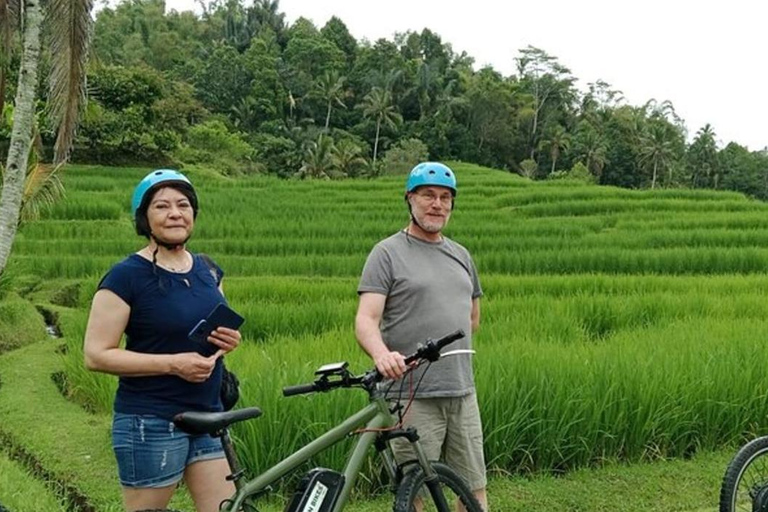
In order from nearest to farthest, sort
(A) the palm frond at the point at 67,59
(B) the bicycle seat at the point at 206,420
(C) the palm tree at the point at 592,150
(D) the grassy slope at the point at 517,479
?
(B) the bicycle seat at the point at 206,420
(D) the grassy slope at the point at 517,479
(A) the palm frond at the point at 67,59
(C) the palm tree at the point at 592,150

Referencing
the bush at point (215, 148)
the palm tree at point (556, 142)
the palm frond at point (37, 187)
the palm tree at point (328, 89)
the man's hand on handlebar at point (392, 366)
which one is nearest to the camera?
the man's hand on handlebar at point (392, 366)

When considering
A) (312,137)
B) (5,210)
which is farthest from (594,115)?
(5,210)

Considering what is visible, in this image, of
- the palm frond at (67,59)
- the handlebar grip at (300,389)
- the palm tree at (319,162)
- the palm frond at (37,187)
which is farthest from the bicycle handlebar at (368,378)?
the palm tree at (319,162)

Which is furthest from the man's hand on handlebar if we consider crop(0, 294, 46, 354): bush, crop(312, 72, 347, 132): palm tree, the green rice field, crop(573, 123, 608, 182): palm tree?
crop(573, 123, 608, 182): palm tree

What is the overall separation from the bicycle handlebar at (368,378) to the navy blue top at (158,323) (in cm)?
28

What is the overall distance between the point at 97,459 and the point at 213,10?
231 ft

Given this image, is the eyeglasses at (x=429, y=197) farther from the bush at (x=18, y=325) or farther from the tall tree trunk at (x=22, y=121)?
the bush at (x=18, y=325)

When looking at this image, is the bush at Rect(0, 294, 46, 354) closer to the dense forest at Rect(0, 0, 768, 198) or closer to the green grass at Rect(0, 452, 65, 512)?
the green grass at Rect(0, 452, 65, 512)

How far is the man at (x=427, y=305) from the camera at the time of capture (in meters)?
2.58

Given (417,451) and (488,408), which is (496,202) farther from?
(417,451)

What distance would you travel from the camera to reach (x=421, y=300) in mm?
2592

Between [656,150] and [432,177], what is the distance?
47.0m

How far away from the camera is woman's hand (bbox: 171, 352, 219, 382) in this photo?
6.72 ft

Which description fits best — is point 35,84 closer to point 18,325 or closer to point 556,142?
point 18,325
